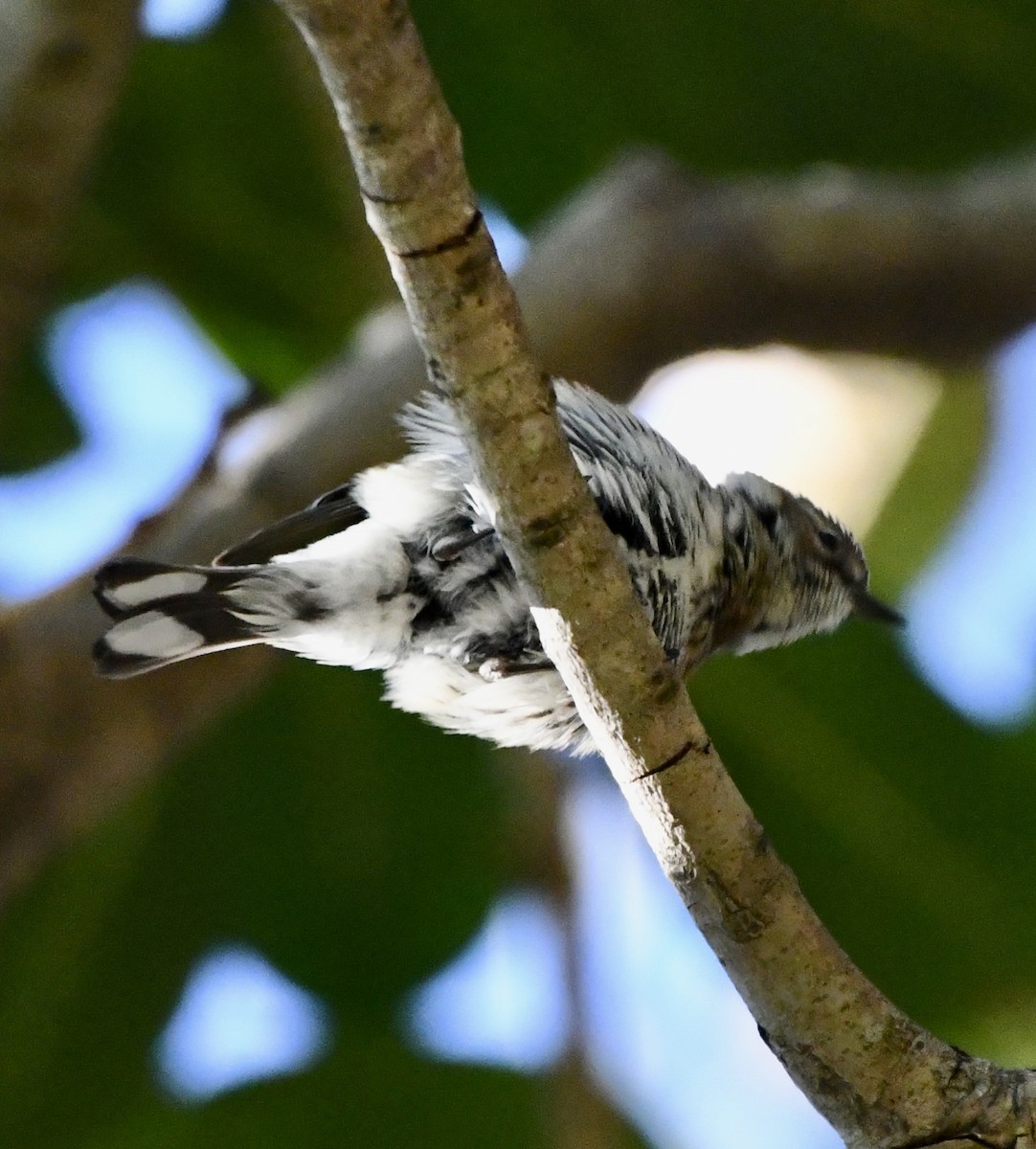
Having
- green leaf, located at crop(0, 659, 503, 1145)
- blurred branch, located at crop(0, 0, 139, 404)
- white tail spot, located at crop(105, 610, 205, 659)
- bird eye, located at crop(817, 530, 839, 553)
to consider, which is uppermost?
blurred branch, located at crop(0, 0, 139, 404)

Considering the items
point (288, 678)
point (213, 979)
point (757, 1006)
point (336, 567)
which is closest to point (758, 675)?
point (288, 678)

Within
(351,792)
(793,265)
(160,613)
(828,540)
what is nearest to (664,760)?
(160,613)

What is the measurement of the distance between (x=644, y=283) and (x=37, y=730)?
3.95ft

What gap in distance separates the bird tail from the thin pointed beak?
125 cm

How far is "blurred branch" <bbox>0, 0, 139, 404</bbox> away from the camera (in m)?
2.14

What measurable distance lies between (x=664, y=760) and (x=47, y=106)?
1.39 metres

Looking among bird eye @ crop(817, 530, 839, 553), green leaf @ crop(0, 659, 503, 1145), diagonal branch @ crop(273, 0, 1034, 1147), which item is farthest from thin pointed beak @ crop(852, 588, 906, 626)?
diagonal branch @ crop(273, 0, 1034, 1147)

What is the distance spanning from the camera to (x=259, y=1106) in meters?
2.88

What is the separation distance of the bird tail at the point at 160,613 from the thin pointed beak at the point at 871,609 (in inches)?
49.2

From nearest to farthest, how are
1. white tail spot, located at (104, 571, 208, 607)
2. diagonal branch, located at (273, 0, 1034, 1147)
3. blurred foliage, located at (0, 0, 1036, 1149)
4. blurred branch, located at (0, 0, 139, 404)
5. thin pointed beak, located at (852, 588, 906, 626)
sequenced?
diagonal branch, located at (273, 0, 1034, 1147), white tail spot, located at (104, 571, 208, 607), blurred branch, located at (0, 0, 139, 404), thin pointed beak, located at (852, 588, 906, 626), blurred foliage, located at (0, 0, 1036, 1149)

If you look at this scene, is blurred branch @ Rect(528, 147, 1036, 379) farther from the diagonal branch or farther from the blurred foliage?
the diagonal branch

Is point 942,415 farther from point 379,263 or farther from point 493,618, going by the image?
point 493,618

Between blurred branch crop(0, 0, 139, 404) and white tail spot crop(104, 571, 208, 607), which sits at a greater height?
blurred branch crop(0, 0, 139, 404)

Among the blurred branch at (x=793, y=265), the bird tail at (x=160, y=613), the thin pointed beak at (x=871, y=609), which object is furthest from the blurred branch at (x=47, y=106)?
the thin pointed beak at (x=871, y=609)
